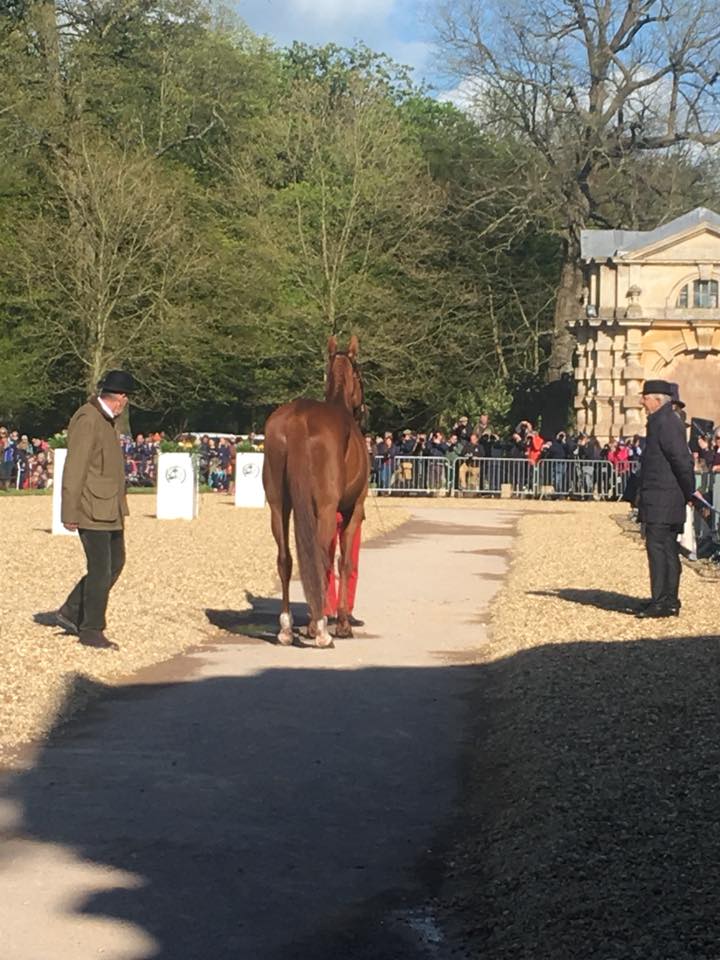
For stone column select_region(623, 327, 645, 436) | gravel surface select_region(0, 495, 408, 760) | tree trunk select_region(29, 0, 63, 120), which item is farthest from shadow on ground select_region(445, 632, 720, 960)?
tree trunk select_region(29, 0, 63, 120)

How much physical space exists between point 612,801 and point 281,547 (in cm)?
640

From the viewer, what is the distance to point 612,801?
7352mm

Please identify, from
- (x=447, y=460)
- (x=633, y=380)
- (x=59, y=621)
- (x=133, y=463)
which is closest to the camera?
(x=59, y=621)

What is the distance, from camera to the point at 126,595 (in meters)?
16.5

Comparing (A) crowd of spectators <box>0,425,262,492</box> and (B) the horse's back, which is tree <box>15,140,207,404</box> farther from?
(B) the horse's back

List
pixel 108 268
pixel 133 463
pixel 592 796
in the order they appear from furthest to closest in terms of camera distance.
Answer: pixel 108 268, pixel 133 463, pixel 592 796

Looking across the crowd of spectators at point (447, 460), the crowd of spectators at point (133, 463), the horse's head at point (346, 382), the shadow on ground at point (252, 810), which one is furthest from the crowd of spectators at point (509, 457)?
the shadow on ground at point (252, 810)

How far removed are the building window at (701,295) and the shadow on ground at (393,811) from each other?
38.8m

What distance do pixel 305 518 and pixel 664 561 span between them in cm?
379

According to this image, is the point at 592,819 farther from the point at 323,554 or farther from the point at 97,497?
the point at 97,497

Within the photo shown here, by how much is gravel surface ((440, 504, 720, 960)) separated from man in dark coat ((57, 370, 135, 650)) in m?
2.85

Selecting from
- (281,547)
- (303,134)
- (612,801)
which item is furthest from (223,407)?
(612,801)

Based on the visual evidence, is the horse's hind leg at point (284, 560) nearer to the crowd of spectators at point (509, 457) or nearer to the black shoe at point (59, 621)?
the black shoe at point (59, 621)

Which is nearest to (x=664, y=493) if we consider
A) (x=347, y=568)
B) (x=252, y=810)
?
(x=347, y=568)
